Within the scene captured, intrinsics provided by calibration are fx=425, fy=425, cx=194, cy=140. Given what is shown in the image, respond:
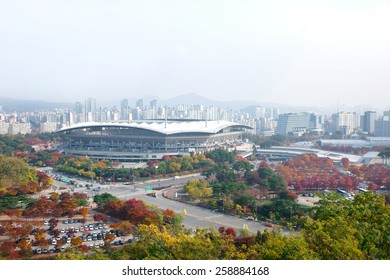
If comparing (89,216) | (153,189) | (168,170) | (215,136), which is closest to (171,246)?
(89,216)

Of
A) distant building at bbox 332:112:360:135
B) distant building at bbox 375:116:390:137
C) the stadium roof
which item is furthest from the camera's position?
distant building at bbox 332:112:360:135

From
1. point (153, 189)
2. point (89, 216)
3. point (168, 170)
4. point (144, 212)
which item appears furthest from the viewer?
point (168, 170)

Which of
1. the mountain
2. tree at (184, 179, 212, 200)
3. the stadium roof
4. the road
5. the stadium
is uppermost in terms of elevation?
the mountain

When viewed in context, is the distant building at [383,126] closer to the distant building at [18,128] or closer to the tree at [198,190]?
the tree at [198,190]

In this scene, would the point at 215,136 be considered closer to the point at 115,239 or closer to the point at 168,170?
the point at 168,170

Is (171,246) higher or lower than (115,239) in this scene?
higher

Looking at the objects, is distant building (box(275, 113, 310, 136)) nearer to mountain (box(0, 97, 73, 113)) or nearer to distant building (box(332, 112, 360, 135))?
distant building (box(332, 112, 360, 135))

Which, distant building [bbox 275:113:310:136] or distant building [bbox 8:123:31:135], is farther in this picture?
distant building [bbox 275:113:310:136]

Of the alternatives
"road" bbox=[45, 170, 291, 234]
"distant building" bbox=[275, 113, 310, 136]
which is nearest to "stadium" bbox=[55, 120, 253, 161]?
"road" bbox=[45, 170, 291, 234]
